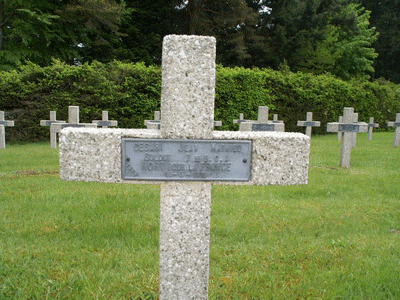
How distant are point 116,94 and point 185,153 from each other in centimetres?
1113

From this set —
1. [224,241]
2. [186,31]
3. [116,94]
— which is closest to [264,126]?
[224,241]

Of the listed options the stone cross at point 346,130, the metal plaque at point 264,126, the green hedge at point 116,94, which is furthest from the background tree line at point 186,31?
the stone cross at point 346,130

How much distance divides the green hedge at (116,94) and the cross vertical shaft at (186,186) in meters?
10.9

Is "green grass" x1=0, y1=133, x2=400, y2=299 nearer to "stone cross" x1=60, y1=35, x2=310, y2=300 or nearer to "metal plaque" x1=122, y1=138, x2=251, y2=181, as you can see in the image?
"stone cross" x1=60, y1=35, x2=310, y2=300

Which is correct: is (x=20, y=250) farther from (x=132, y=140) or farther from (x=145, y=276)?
(x=132, y=140)

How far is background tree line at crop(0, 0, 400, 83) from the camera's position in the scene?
51.4 feet

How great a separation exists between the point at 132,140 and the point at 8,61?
1643cm

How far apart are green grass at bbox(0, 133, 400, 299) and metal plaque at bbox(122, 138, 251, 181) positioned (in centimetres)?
96

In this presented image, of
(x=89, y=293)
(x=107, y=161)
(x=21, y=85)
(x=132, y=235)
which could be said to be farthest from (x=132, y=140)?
(x=21, y=85)

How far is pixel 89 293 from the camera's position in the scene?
2439 mm

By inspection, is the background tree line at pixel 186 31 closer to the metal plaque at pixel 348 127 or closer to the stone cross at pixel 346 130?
the stone cross at pixel 346 130

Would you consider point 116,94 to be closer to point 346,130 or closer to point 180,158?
point 346,130

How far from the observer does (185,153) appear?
2047 mm

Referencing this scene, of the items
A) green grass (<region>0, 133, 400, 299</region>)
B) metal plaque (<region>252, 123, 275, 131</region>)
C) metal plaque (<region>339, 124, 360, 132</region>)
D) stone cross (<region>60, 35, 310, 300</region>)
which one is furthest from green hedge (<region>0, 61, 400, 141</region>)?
stone cross (<region>60, 35, 310, 300</region>)
